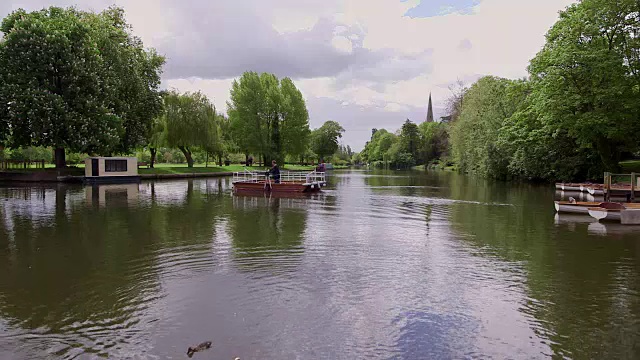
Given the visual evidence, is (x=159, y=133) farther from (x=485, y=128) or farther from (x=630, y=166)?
(x=630, y=166)

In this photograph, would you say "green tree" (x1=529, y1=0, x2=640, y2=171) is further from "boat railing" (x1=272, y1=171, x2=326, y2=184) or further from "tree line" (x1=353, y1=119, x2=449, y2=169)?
"tree line" (x1=353, y1=119, x2=449, y2=169)

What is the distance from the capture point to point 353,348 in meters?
6.05

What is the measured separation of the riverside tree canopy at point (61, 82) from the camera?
120ft

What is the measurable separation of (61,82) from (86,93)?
2.08 metres

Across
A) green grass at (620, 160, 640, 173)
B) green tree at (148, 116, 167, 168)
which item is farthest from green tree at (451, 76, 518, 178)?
green tree at (148, 116, 167, 168)

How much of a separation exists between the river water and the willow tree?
1555 inches

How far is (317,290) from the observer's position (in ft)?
27.8

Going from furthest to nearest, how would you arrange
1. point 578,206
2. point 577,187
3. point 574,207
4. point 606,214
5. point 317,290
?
1. point 577,187
2. point 574,207
3. point 578,206
4. point 606,214
5. point 317,290

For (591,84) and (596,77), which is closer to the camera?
(596,77)

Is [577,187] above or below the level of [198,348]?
above

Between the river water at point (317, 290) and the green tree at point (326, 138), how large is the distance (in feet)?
341

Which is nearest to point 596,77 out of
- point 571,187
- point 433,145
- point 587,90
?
point 587,90

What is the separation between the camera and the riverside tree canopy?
36438mm

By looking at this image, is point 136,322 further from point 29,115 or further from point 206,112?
point 206,112
